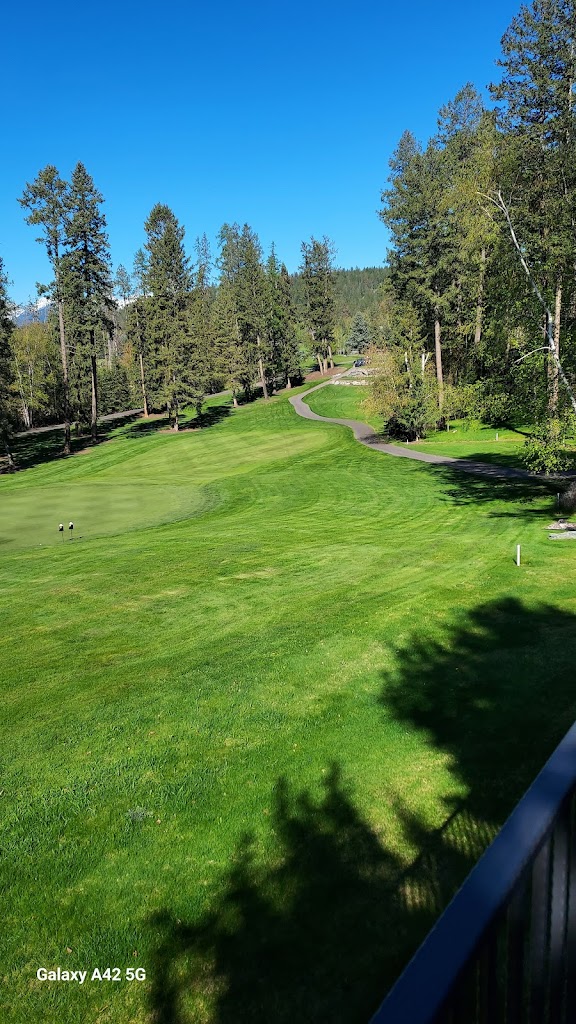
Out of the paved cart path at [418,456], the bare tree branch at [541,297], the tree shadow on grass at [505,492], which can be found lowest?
the tree shadow on grass at [505,492]

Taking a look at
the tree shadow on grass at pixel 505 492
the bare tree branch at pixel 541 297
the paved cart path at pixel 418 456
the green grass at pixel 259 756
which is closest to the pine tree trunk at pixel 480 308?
the paved cart path at pixel 418 456

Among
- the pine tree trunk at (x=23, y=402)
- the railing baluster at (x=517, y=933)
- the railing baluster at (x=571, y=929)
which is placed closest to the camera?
the railing baluster at (x=517, y=933)

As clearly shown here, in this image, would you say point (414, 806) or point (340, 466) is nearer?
point (414, 806)

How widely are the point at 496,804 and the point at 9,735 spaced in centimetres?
611

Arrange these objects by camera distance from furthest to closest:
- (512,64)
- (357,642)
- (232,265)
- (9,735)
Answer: (232,265)
(512,64)
(357,642)
(9,735)

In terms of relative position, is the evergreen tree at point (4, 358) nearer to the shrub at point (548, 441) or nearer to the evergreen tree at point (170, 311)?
the evergreen tree at point (170, 311)

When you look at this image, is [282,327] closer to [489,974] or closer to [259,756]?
[259,756]

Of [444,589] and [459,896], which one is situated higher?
[459,896]

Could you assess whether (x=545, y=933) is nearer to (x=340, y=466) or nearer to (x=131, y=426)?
(x=340, y=466)

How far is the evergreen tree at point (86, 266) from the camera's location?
46.8 m

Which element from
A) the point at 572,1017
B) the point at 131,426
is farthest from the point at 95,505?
the point at 131,426

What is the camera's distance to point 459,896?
1.46 m

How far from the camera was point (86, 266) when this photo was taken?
48781 mm

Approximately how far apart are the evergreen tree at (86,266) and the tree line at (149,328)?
85mm
